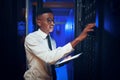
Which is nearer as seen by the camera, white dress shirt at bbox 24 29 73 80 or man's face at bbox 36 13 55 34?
white dress shirt at bbox 24 29 73 80

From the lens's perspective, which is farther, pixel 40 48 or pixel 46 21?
pixel 46 21

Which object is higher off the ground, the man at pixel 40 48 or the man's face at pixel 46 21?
the man's face at pixel 46 21

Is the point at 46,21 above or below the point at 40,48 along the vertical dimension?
above

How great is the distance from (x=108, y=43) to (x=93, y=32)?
23 centimetres

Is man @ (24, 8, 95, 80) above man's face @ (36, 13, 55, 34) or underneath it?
underneath

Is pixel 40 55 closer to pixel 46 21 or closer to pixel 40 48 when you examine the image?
pixel 40 48

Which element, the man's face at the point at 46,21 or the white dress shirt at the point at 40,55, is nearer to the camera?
the white dress shirt at the point at 40,55

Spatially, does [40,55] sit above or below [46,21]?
below

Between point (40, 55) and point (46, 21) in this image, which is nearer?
point (40, 55)

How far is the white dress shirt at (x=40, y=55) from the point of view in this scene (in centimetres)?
176

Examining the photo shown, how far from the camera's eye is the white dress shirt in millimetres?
1762

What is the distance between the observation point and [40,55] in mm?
1823

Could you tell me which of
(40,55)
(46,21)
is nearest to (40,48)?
(40,55)

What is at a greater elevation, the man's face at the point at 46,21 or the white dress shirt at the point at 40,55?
the man's face at the point at 46,21
